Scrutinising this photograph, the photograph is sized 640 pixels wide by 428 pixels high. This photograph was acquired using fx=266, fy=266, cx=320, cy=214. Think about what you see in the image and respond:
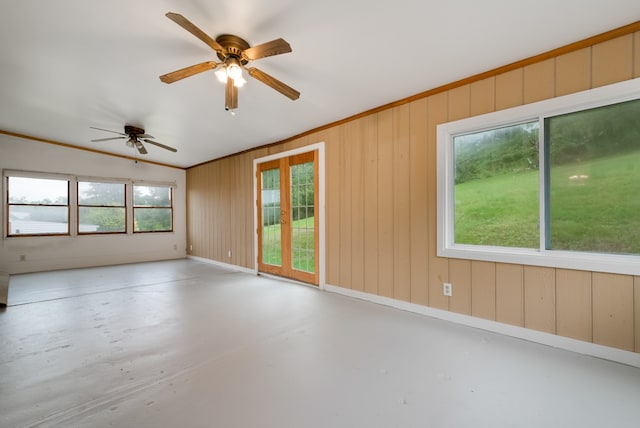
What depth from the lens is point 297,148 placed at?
4.41 metres

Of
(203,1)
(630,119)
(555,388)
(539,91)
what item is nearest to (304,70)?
(203,1)

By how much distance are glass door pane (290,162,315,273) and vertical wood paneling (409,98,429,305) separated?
5.40ft

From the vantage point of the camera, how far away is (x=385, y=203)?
3287mm

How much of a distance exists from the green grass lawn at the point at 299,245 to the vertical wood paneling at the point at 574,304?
9.47 feet

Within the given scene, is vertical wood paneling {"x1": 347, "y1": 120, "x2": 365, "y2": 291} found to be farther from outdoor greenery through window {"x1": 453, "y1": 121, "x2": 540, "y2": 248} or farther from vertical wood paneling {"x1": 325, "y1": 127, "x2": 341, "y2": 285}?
outdoor greenery through window {"x1": 453, "y1": 121, "x2": 540, "y2": 248}

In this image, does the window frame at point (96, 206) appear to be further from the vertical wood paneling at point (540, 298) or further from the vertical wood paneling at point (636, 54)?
the vertical wood paneling at point (636, 54)

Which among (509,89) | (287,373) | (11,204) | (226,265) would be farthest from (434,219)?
(11,204)

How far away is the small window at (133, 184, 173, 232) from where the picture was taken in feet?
22.0

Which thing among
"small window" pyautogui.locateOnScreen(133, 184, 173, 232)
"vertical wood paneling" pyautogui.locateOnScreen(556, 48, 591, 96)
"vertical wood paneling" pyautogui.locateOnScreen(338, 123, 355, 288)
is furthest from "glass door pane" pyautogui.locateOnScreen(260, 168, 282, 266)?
"vertical wood paneling" pyautogui.locateOnScreen(556, 48, 591, 96)

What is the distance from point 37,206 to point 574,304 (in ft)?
28.2

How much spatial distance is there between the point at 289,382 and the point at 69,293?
13.3 feet

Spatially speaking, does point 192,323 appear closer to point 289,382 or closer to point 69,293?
point 289,382

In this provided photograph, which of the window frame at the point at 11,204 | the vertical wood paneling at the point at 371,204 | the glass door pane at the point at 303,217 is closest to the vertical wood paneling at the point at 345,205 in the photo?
the vertical wood paneling at the point at 371,204

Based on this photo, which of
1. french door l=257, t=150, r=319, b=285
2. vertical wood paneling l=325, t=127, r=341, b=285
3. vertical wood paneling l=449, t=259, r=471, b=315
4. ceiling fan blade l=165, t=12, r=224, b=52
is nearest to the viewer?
ceiling fan blade l=165, t=12, r=224, b=52
